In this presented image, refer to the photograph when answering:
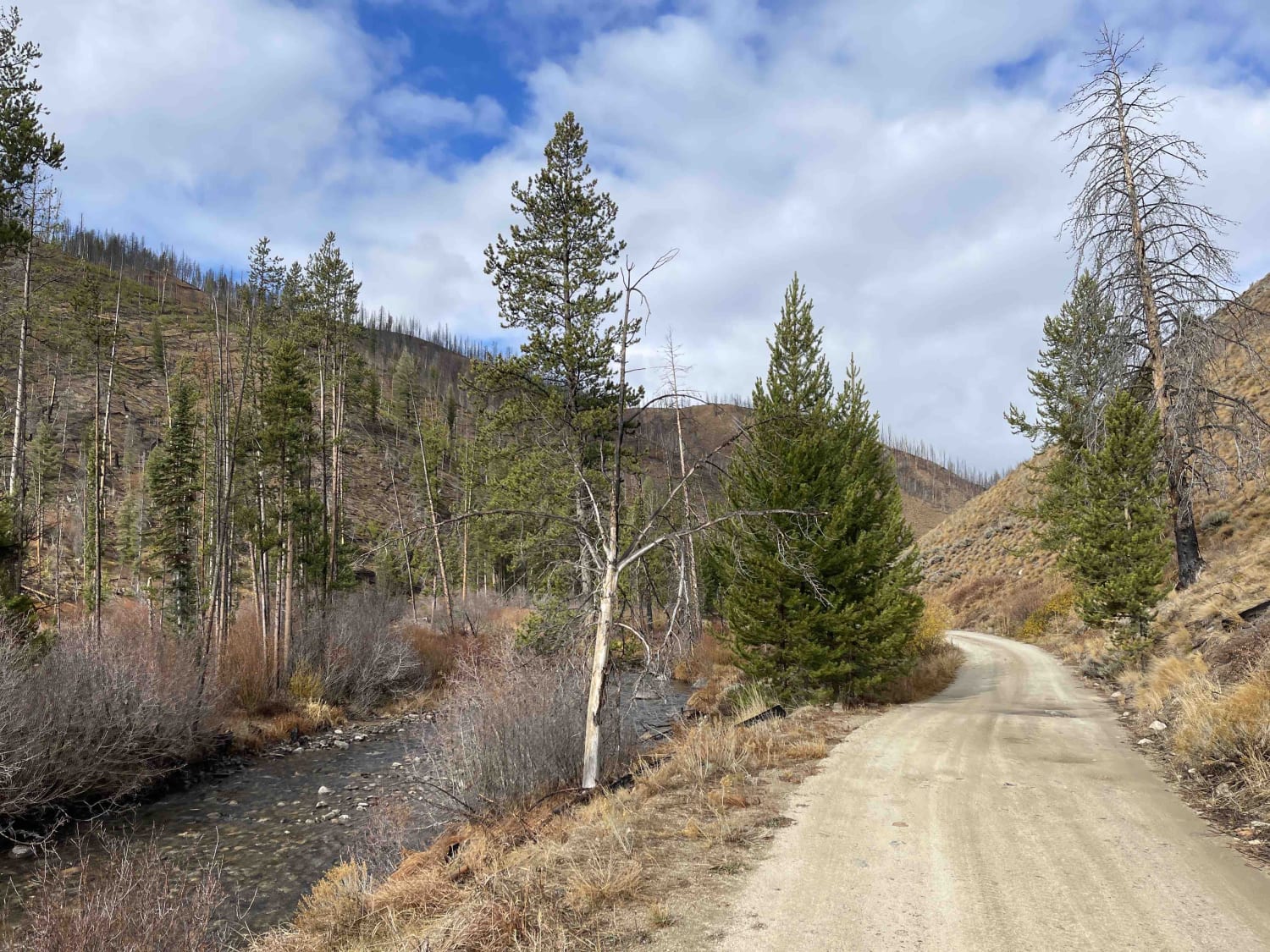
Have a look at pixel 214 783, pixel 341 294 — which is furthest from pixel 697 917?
pixel 341 294

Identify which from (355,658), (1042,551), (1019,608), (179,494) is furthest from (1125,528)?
(179,494)

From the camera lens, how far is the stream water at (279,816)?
8.66 meters

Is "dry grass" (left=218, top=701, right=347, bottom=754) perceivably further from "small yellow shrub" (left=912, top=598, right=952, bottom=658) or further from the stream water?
"small yellow shrub" (left=912, top=598, right=952, bottom=658)

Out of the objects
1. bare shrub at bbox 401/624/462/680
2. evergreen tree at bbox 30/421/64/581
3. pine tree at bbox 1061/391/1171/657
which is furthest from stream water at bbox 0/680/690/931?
evergreen tree at bbox 30/421/64/581

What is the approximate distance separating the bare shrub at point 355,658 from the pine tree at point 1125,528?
19278 millimetres

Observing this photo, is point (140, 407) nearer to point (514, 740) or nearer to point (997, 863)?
point (514, 740)

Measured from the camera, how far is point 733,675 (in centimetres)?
2202

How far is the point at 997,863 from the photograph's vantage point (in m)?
5.56

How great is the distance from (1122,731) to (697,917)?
30.8 feet

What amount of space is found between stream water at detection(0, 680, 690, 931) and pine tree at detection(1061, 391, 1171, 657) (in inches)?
421

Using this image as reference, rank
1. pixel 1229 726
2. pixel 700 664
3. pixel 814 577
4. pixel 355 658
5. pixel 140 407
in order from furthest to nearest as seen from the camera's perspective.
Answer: pixel 140 407
pixel 700 664
pixel 355 658
pixel 814 577
pixel 1229 726

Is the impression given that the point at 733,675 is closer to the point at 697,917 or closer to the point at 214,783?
the point at 214,783

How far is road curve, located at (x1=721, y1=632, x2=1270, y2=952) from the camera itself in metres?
4.42

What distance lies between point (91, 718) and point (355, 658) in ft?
30.1
